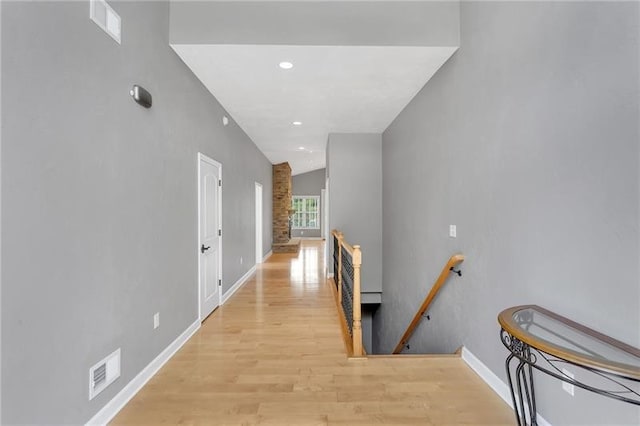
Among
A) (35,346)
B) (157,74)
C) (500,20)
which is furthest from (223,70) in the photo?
(35,346)

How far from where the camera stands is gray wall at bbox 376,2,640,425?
130cm

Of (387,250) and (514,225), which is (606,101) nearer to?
(514,225)

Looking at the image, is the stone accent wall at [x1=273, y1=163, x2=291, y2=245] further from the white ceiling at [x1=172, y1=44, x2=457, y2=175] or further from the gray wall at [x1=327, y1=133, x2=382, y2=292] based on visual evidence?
the white ceiling at [x1=172, y1=44, x2=457, y2=175]

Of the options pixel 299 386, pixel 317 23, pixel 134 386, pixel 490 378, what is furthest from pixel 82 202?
pixel 490 378

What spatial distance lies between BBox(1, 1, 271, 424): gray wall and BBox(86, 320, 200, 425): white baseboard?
5cm

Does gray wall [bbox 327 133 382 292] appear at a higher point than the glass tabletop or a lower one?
higher

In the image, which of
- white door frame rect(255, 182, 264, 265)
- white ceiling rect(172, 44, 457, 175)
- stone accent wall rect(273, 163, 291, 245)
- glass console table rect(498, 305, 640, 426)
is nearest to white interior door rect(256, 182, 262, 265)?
white door frame rect(255, 182, 264, 265)

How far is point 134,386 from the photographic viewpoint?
2.11 meters

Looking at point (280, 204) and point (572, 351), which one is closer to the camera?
point (572, 351)

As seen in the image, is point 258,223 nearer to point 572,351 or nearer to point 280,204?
point 280,204

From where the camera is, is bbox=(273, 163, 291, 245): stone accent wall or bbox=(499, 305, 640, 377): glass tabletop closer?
bbox=(499, 305, 640, 377): glass tabletop

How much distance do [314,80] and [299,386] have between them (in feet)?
9.73

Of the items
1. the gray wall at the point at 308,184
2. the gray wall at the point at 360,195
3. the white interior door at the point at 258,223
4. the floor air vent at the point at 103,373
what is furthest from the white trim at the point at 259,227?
the gray wall at the point at 308,184

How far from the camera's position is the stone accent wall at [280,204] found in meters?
9.48
